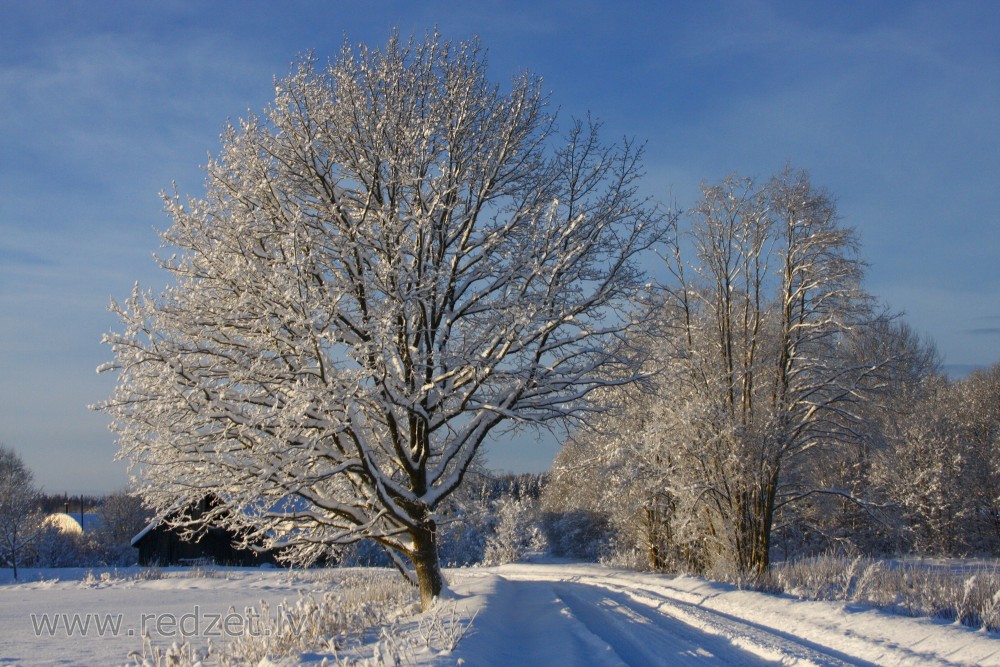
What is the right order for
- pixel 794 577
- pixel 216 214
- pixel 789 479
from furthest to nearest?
1. pixel 789 479
2. pixel 794 577
3. pixel 216 214

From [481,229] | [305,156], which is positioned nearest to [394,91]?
[305,156]

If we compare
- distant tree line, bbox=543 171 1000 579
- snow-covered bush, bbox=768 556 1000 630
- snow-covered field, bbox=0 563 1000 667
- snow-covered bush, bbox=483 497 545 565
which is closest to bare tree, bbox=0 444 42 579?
snow-covered field, bbox=0 563 1000 667

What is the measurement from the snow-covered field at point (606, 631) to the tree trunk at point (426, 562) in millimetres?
591

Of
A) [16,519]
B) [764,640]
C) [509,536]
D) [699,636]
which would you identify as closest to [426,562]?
→ [699,636]

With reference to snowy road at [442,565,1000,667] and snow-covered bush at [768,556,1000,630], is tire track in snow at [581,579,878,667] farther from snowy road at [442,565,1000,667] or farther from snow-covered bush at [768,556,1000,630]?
snow-covered bush at [768,556,1000,630]

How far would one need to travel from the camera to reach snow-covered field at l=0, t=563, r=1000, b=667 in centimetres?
751

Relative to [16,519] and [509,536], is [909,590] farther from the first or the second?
[16,519]

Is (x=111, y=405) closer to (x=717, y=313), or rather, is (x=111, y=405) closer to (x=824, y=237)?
(x=717, y=313)

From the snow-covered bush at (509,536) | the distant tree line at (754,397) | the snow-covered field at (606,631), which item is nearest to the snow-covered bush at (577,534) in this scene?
the snow-covered bush at (509,536)

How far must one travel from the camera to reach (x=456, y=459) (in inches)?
493

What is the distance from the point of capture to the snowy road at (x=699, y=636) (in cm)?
738

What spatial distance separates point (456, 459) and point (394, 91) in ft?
21.0

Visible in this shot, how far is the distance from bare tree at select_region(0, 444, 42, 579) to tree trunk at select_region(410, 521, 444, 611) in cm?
3142

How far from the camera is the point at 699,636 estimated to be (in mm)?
9188
